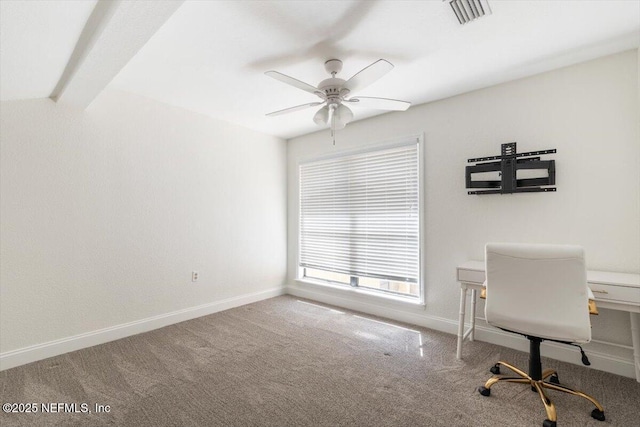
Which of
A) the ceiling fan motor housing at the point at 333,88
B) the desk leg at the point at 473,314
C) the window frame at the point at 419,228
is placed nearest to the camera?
the ceiling fan motor housing at the point at 333,88

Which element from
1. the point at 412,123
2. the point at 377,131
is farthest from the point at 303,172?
the point at 412,123

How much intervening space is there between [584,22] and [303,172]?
3.50m

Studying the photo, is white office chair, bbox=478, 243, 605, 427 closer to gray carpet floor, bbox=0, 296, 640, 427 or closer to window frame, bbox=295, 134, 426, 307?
gray carpet floor, bbox=0, 296, 640, 427

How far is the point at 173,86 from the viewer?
291 cm

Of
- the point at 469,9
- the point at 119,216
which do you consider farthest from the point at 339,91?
the point at 119,216

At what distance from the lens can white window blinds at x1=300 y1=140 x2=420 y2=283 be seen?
3.55 meters

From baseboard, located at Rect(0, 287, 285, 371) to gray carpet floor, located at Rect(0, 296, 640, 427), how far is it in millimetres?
85

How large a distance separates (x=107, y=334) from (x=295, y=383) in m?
2.08

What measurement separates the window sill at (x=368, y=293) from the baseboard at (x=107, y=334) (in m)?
1.01

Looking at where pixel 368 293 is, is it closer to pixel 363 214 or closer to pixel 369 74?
pixel 363 214

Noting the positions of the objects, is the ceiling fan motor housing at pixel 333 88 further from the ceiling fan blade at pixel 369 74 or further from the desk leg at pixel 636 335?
the desk leg at pixel 636 335

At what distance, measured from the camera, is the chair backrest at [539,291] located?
1755mm

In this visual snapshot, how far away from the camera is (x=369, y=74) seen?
2.10 metres

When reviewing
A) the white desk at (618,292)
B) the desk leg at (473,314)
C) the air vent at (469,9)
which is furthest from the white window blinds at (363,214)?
the air vent at (469,9)
